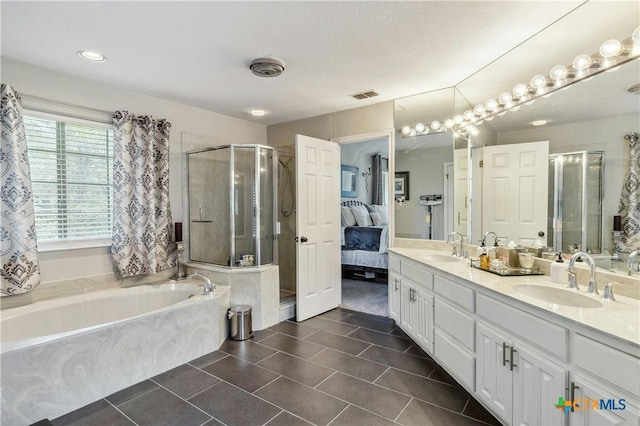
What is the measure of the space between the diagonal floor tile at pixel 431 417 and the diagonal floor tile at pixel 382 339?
0.86m

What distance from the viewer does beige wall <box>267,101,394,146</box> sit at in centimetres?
368

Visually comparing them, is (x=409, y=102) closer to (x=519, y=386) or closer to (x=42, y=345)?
(x=519, y=386)

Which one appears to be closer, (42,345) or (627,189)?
(627,189)

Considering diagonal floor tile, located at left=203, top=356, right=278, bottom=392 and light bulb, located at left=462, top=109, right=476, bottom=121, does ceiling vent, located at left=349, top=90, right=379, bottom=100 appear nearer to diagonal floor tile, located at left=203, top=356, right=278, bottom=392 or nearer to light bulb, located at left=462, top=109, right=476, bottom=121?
light bulb, located at left=462, top=109, right=476, bottom=121

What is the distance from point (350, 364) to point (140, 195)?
2.57 m

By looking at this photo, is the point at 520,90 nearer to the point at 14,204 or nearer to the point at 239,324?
the point at 239,324

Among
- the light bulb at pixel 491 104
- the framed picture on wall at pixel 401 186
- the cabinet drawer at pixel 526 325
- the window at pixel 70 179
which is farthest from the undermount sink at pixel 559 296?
the window at pixel 70 179

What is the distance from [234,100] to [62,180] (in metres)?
1.79

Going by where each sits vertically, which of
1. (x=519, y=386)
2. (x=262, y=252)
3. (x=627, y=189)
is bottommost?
(x=519, y=386)

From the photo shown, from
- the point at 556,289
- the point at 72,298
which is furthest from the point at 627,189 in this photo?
the point at 72,298

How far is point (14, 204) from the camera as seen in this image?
2.43 m

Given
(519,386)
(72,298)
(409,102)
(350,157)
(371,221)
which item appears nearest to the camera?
(519,386)

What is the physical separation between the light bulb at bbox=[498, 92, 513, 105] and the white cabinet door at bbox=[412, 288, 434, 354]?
5.41 ft

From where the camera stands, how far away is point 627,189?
1698 mm
